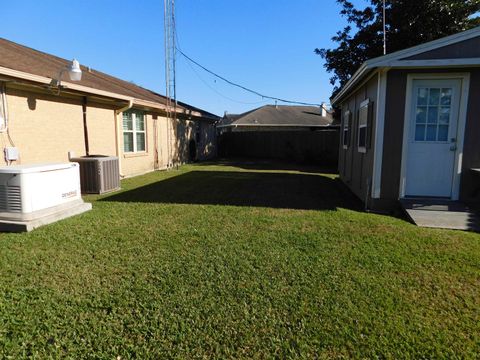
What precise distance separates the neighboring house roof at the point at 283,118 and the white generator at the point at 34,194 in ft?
75.4

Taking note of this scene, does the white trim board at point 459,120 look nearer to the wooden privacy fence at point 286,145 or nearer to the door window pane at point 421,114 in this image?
the door window pane at point 421,114

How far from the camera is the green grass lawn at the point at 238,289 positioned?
7.84ft

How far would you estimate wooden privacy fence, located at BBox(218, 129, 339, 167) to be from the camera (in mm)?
16328

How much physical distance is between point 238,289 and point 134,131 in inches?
365

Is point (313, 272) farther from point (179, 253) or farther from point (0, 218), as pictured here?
point (0, 218)

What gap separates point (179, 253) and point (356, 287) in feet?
Answer: 6.72

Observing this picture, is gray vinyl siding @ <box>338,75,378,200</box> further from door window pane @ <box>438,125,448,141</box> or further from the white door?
door window pane @ <box>438,125,448,141</box>

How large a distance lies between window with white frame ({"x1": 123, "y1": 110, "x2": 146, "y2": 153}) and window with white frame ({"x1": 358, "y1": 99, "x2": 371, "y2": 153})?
Result: 282 inches

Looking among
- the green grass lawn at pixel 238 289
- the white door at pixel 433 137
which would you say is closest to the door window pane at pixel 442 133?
the white door at pixel 433 137

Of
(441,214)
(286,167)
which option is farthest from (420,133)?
(286,167)

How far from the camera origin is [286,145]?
744 inches

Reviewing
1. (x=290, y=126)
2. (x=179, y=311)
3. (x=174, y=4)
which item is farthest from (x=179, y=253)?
(x=290, y=126)

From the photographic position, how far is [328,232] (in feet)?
15.9

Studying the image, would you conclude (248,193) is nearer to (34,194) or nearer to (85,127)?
(34,194)
